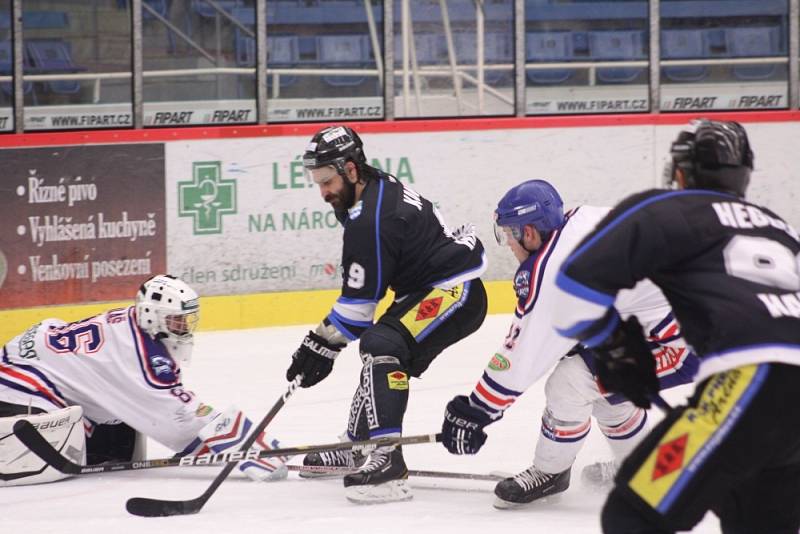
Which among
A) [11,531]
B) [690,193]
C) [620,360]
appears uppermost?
[690,193]

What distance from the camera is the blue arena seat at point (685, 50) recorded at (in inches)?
320

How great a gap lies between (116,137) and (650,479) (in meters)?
5.06

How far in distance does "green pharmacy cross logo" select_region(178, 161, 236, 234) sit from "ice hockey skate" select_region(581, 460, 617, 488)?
11.5 ft

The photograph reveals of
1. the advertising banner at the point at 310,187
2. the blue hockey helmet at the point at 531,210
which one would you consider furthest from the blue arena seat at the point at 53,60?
the blue hockey helmet at the point at 531,210

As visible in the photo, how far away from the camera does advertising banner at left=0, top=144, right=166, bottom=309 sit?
6461 mm

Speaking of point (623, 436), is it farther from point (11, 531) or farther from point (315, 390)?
point (315, 390)

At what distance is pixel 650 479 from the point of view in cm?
219

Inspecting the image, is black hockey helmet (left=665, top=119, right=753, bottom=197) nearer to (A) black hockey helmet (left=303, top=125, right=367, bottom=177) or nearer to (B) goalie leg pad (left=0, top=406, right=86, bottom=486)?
(A) black hockey helmet (left=303, top=125, right=367, bottom=177)

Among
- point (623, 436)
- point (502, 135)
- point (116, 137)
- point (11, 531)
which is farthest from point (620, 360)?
point (502, 135)

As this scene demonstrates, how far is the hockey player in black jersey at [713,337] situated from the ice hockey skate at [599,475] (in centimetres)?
154

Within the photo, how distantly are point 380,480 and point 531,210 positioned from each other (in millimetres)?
840

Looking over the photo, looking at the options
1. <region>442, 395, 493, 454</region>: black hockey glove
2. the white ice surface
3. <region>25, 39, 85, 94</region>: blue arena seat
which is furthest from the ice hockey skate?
<region>25, 39, 85, 94</region>: blue arena seat

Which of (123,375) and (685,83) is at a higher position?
(685,83)

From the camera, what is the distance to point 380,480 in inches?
146
